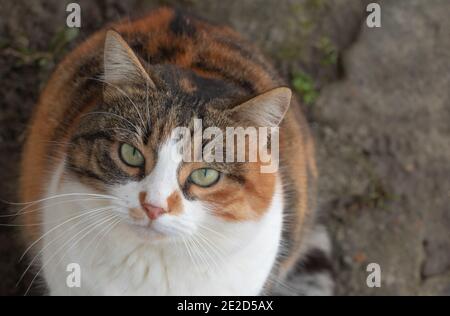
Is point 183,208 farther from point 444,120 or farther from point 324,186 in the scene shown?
point 444,120

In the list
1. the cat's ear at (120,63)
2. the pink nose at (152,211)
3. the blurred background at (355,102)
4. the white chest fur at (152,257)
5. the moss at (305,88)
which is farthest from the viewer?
the moss at (305,88)

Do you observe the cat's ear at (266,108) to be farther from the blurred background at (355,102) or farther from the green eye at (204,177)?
the blurred background at (355,102)

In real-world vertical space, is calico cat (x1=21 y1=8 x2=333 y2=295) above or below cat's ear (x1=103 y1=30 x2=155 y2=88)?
below

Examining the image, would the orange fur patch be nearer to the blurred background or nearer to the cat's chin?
the cat's chin

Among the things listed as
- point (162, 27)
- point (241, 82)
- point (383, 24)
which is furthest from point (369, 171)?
point (162, 27)

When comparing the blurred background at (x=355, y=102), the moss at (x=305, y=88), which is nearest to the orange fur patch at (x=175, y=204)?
the blurred background at (x=355, y=102)

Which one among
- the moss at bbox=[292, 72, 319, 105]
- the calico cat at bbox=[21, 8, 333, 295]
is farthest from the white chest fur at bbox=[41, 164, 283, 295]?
the moss at bbox=[292, 72, 319, 105]

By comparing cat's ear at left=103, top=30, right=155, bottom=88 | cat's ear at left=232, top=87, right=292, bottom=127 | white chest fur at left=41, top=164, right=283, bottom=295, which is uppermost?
cat's ear at left=103, top=30, right=155, bottom=88
